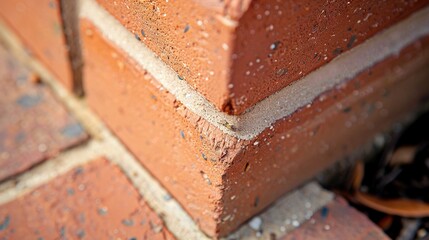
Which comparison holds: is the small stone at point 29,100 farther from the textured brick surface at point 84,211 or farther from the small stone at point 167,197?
the small stone at point 167,197

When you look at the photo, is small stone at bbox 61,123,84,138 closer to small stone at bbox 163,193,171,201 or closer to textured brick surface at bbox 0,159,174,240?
textured brick surface at bbox 0,159,174,240

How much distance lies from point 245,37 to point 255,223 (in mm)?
356

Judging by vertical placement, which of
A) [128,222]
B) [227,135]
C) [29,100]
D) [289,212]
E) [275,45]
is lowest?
[29,100]

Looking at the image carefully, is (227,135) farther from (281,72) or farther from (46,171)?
(46,171)

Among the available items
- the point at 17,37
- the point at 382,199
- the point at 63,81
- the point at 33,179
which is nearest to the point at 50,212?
the point at 33,179

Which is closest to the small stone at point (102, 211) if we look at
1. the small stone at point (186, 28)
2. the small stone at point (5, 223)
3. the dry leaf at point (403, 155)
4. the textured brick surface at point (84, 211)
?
the textured brick surface at point (84, 211)

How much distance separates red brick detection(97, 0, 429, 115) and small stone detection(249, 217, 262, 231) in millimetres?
248

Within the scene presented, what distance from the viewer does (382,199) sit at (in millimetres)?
829

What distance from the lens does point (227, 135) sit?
0.60 m

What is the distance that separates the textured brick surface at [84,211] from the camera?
73 centimetres

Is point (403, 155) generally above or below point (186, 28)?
below

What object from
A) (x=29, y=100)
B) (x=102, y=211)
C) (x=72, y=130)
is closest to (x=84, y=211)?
(x=102, y=211)

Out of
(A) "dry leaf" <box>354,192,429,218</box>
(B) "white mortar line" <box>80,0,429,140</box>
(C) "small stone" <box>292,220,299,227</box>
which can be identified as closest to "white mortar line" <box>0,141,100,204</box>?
(B) "white mortar line" <box>80,0,429,140</box>

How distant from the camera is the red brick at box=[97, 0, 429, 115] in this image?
0.48 m
